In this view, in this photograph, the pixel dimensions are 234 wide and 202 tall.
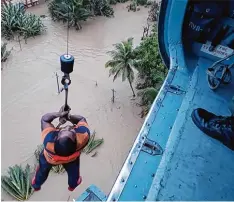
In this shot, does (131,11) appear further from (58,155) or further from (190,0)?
(58,155)

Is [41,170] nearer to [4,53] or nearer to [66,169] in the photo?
[66,169]

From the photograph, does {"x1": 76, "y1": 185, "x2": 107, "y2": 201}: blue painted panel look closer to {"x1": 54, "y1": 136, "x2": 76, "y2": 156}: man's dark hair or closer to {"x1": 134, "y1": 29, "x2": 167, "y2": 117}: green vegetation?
{"x1": 54, "y1": 136, "x2": 76, "y2": 156}: man's dark hair

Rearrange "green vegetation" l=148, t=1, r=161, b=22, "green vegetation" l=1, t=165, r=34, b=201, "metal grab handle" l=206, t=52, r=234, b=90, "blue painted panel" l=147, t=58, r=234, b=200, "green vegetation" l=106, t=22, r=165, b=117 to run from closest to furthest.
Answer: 1. "blue painted panel" l=147, t=58, r=234, b=200
2. "metal grab handle" l=206, t=52, r=234, b=90
3. "green vegetation" l=1, t=165, r=34, b=201
4. "green vegetation" l=106, t=22, r=165, b=117
5. "green vegetation" l=148, t=1, r=161, b=22

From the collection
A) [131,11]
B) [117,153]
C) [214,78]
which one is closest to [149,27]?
[131,11]

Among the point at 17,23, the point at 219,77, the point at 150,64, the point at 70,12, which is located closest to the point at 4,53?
A: the point at 17,23

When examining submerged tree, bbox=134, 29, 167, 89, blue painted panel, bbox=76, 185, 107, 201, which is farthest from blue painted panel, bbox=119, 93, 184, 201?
submerged tree, bbox=134, 29, 167, 89
